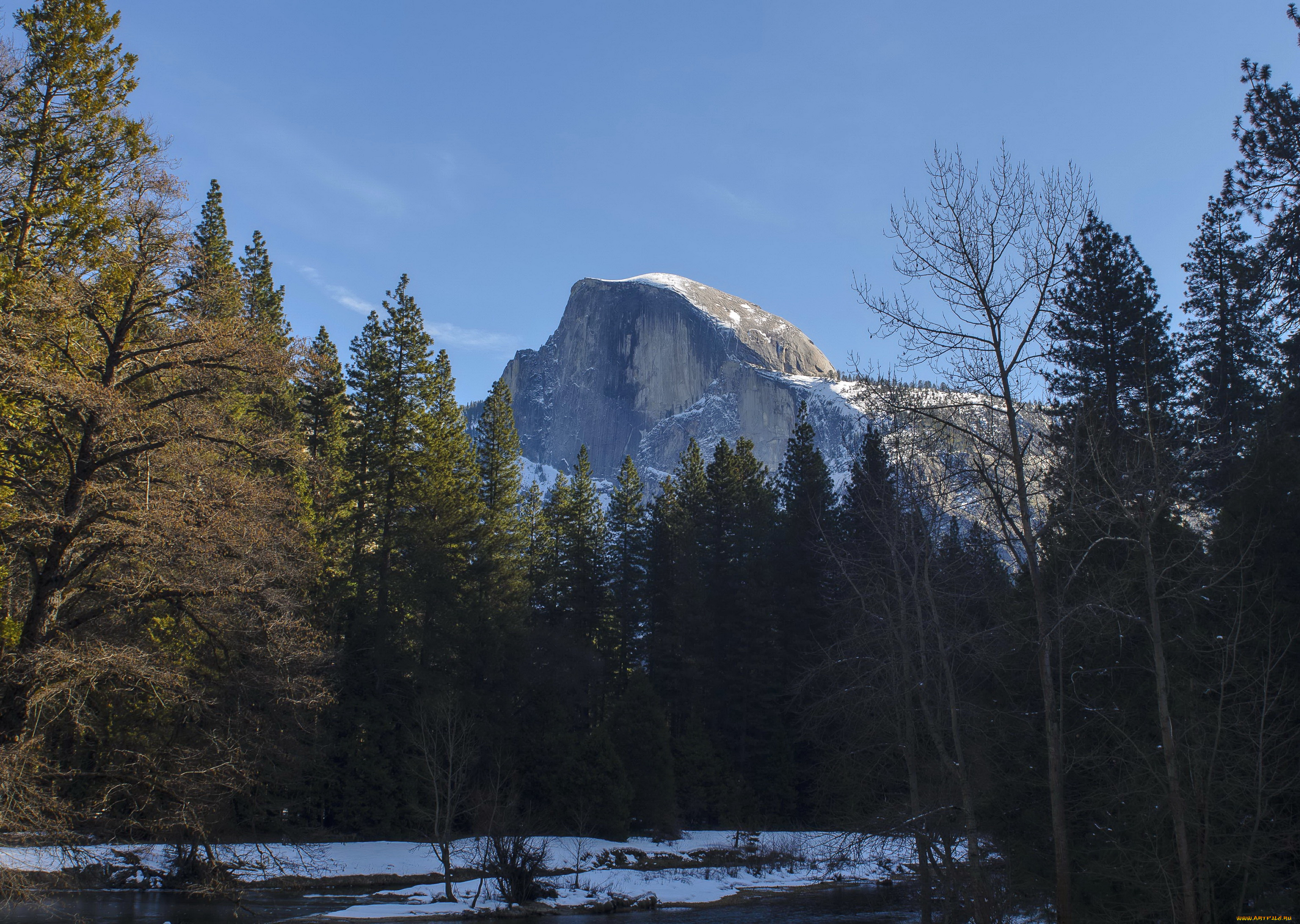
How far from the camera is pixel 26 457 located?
416 inches

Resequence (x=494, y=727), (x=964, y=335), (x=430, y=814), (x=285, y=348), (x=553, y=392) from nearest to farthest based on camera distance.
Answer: (x=964, y=335) < (x=285, y=348) < (x=430, y=814) < (x=494, y=727) < (x=553, y=392)

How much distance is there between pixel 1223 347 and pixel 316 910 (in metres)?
27.2

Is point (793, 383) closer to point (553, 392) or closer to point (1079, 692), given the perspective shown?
point (553, 392)

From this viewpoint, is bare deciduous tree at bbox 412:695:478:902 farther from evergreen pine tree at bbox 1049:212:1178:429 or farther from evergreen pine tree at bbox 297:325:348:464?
evergreen pine tree at bbox 1049:212:1178:429

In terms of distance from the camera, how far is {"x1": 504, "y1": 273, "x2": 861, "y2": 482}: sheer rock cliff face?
491ft

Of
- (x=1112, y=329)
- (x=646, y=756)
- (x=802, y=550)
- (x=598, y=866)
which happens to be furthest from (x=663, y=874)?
(x=1112, y=329)

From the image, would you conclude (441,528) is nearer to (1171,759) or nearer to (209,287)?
(209,287)

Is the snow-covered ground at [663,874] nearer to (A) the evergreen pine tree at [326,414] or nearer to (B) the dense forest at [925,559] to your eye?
(B) the dense forest at [925,559]

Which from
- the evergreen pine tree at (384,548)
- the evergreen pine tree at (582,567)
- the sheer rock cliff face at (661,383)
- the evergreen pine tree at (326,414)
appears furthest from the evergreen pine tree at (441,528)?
the sheer rock cliff face at (661,383)

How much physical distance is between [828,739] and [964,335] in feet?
83.6

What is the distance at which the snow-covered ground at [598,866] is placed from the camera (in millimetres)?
22000

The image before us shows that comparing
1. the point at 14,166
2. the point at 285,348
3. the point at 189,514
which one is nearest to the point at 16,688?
the point at 189,514

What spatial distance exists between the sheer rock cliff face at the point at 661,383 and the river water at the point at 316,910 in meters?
122

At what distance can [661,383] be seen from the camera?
16225cm
